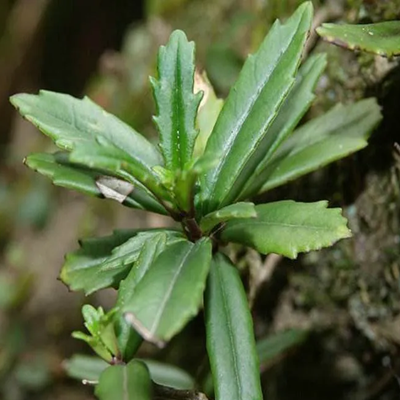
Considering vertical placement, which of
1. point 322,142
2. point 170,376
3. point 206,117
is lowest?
point 170,376

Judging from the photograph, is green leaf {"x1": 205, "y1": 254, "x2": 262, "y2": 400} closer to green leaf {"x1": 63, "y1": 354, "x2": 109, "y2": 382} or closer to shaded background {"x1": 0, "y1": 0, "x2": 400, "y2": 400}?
shaded background {"x1": 0, "y1": 0, "x2": 400, "y2": 400}

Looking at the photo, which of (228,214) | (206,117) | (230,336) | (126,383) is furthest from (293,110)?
(126,383)

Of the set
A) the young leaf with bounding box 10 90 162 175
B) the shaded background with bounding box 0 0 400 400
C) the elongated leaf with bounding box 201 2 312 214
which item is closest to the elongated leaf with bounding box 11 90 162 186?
the young leaf with bounding box 10 90 162 175

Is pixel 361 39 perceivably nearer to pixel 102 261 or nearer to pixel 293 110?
pixel 293 110

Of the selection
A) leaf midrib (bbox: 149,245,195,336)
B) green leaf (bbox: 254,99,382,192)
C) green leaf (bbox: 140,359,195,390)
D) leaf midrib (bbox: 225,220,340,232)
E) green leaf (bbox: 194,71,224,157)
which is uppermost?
green leaf (bbox: 194,71,224,157)

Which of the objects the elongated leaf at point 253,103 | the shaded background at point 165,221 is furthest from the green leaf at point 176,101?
the shaded background at point 165,221

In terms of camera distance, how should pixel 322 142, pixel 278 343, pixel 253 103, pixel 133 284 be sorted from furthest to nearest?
1. pixel 278 343
2. pixel 322 142
3. pixel 253 103
4. pixel 133 284
